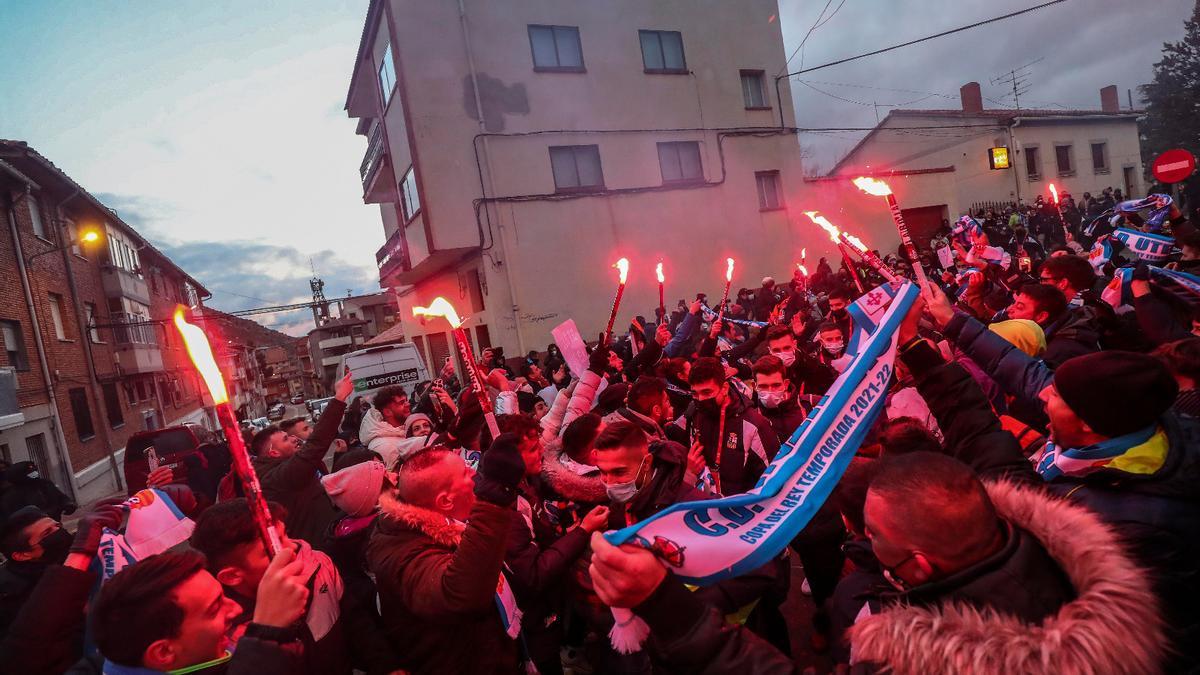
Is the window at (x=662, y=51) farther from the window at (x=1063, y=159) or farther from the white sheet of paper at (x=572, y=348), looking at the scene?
the window at (x=1063, y=159)

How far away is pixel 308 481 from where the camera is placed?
413cm

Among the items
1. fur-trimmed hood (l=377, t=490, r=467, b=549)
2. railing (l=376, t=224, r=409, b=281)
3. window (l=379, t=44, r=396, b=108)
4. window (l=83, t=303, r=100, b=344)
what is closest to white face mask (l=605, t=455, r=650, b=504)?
fur-trimmed hood (l=377, t=490, r=467, b=549)

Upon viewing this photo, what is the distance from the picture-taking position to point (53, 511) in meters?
6.96

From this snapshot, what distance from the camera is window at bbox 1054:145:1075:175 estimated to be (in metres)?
31.7

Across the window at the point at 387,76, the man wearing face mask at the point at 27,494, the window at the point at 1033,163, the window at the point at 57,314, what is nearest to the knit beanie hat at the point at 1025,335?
the man wearing face mask at the point at 27,494

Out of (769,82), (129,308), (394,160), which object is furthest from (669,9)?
(129,308)

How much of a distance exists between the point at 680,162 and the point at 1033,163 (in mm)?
22546

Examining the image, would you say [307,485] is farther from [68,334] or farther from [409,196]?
[68,334]

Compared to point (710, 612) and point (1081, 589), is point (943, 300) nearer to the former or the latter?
point (1081, 589)

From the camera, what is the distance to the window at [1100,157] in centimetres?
3328

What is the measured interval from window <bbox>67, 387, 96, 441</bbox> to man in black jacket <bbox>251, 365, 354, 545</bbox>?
952 inches

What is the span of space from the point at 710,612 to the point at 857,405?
3.60 feet

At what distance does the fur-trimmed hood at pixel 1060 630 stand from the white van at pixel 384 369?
1797 centimetres

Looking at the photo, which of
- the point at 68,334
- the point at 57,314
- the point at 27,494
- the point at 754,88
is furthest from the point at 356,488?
the point at 68,334
